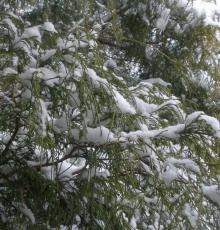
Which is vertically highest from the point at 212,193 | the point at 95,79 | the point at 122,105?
the point at 95,79

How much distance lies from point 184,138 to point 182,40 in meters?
2.33

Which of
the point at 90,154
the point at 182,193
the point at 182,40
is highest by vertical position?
the point at 182,40

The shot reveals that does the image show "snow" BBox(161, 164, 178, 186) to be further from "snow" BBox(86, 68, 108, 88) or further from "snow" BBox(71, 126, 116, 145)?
"snow" BBox(86, 68, 108, 88)

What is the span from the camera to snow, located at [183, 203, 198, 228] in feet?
6.83

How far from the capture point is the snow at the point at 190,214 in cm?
208

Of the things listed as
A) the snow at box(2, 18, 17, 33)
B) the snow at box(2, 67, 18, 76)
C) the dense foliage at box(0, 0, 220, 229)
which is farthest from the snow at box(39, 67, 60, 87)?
the snow at box(2, 18, 17, 33)

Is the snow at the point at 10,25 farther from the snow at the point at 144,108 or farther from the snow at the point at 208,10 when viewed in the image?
the snow at the point at 208,10

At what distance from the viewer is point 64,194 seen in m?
2.35

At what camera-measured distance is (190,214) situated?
2.09 metres

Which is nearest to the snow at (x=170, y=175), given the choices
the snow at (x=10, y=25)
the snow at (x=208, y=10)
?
the snow at (x=10, y=25)

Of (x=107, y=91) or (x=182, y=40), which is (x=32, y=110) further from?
(x=182, y=40)

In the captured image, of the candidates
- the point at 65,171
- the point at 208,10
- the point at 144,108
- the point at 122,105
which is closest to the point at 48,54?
the point at 122,105

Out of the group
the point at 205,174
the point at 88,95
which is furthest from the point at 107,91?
the point at 205,174

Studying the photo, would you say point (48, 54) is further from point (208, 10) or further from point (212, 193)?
point (208, 10)
